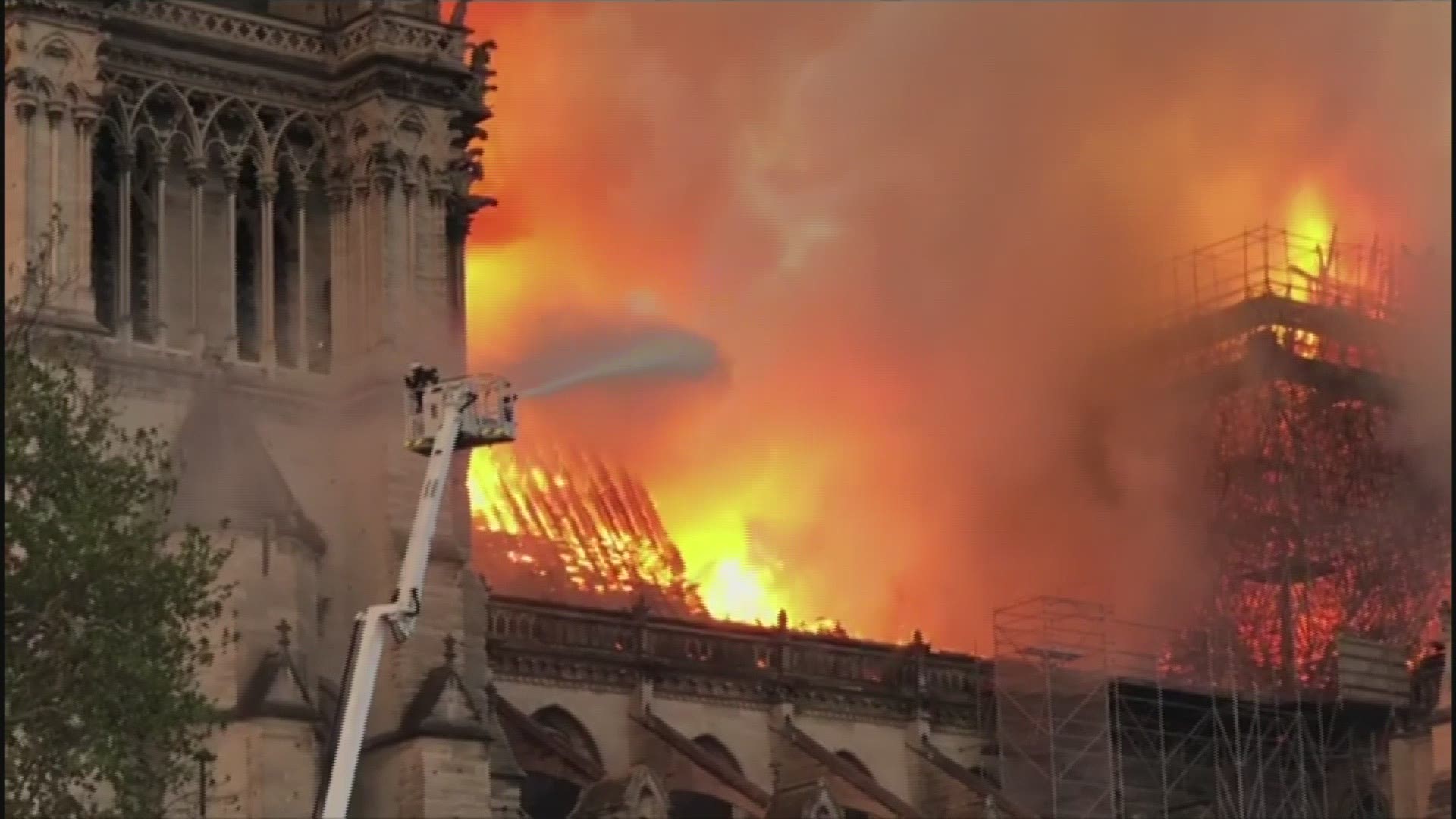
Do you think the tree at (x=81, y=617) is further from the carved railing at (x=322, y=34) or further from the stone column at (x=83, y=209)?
the carved railing at (x=322, y=34)

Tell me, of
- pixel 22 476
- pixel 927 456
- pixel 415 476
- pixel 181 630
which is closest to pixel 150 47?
pixel 415 476

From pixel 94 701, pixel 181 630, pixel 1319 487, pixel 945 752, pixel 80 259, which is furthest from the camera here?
pixel 1319 487

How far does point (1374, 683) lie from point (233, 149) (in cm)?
2922

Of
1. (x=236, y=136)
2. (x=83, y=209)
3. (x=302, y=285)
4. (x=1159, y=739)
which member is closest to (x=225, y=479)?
(x=83, y=209)

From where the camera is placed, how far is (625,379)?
98375mm

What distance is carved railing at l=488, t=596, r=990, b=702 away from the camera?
8856 cm

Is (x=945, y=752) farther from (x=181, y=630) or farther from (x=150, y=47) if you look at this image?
(x=181, y=630)

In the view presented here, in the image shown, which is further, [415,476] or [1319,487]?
[1319,487]

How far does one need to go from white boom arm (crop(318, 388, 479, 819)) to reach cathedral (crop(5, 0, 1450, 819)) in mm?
27771

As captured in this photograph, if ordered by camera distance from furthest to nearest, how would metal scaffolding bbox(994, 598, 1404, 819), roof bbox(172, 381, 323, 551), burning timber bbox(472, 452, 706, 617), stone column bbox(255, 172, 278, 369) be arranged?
burning timber bbox(472, 452, 706, 617), metal scaffolding bbox(994, 598, 1404, 819), stone column bbox(255, 172, 278, 369), roof bbox(172, 381, 323, 551)

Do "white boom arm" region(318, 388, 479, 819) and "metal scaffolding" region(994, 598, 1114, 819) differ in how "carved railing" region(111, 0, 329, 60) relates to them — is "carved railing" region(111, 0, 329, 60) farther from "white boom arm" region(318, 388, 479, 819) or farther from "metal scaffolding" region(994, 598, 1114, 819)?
"white boom arm" region(318, 388, 479, 819)

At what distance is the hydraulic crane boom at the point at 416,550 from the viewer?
142ft

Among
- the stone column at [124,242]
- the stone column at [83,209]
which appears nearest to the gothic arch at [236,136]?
the stone column at [124,242]

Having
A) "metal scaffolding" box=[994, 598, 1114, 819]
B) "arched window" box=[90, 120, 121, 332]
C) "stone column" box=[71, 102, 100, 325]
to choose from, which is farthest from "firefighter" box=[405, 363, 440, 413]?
"metal scaffolding" box=[994, 598, 1114, 819]
